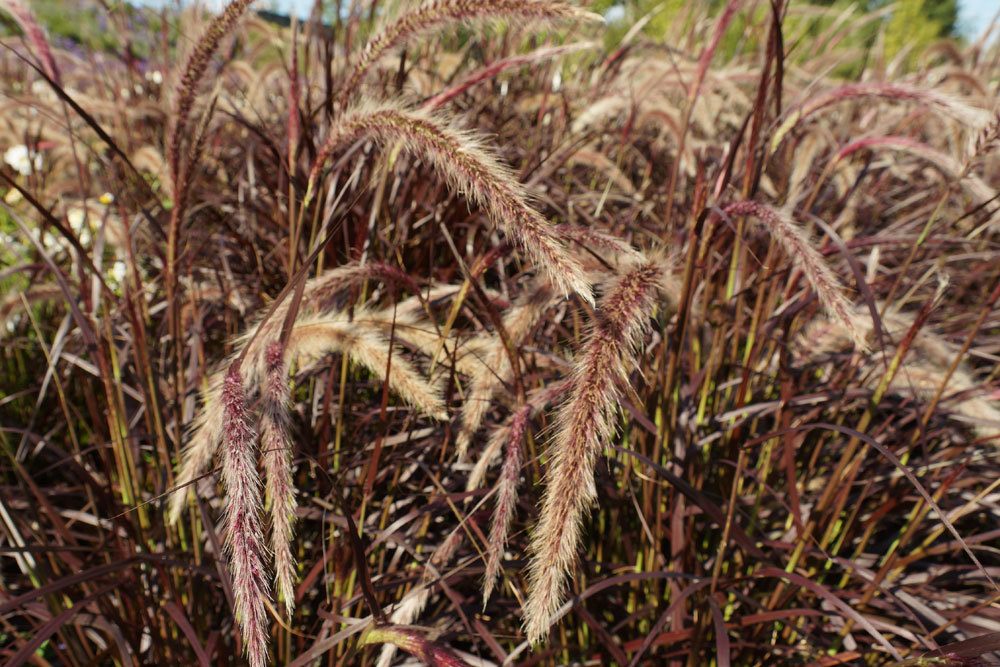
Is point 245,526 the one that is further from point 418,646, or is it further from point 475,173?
point 475,173

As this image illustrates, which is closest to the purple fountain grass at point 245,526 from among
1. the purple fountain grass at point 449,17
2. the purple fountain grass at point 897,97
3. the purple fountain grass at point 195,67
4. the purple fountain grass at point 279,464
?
the purple fountain grass at point 279,464

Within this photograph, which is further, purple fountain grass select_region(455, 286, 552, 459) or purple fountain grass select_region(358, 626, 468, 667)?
purple fountain grass select_region(455, 286, 552, 459)

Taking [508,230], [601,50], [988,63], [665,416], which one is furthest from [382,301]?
[988,63]

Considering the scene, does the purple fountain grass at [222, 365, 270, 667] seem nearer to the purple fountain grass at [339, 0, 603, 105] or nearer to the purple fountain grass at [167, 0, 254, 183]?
the purple fountain grass at [167, 0, 254, 183]

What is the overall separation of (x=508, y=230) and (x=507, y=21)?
2.21 ft

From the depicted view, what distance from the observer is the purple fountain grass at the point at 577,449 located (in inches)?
43.9

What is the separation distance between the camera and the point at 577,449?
3.70ft

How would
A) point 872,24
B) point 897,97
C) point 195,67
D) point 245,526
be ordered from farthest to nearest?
point 872,24
point 897,97
point 195,67
point 245,526

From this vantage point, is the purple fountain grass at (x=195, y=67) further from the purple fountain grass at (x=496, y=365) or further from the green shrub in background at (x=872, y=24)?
the green shrub in background at (x=872, y=24)

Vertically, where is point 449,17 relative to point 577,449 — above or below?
above

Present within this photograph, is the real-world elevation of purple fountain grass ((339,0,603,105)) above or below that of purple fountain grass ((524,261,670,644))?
above

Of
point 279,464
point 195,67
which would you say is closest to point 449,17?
point 195,67

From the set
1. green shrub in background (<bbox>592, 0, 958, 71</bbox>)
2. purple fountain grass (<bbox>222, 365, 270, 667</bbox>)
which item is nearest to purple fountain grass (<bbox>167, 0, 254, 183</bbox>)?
purple fountain grass (<bbox>222, 365, 270, 667</bbox>)

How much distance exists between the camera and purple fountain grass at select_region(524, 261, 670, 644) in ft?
3.66
